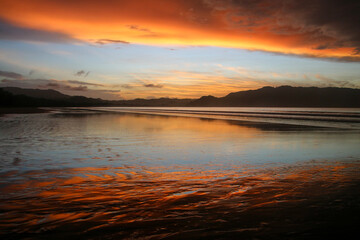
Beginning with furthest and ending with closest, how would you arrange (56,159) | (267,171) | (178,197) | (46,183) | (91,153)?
(91,153) → (56,159) → (267,171) → (46,183) → (178,197)

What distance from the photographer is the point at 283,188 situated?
22.6 feet

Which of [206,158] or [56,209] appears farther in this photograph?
[206,158]

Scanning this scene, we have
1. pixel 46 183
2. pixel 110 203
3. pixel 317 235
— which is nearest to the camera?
pixel 317 235

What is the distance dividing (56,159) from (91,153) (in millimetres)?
1669

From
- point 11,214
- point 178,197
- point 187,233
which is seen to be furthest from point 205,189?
point 11,214

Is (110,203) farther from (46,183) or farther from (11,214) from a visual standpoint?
(46,183)

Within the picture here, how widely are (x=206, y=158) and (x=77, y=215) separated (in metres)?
6.83

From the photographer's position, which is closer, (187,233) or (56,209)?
(187,233)

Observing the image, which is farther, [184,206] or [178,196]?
[178,196]

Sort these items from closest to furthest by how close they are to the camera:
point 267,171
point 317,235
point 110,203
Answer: point 317,235, point 110,203, point 267,171

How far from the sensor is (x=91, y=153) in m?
12.5

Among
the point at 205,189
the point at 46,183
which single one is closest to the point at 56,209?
the point at 46,183

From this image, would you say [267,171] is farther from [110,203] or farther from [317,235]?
[110,203]

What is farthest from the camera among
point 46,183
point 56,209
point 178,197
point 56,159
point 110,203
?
point 56,159
